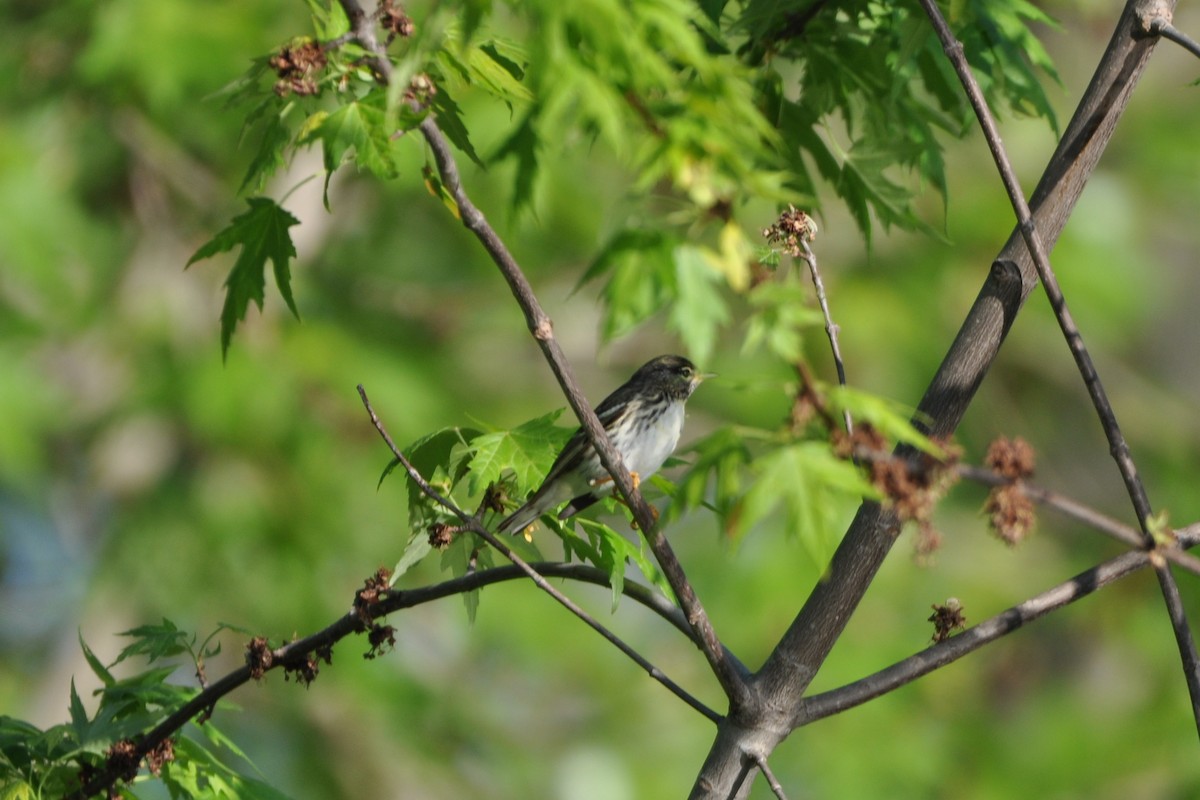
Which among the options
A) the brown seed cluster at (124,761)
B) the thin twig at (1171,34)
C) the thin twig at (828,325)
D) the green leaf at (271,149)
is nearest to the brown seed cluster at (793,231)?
the thin twig at (828,325)

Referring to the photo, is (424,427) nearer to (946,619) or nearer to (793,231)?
(793,231)

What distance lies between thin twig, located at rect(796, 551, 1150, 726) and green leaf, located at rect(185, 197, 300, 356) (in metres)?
1.25

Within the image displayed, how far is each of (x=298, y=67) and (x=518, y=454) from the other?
0.85 metres

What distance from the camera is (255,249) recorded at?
2605mm

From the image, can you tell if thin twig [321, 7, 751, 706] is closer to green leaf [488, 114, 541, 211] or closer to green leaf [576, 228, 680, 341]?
green leaf [488, 114, 541, 211]

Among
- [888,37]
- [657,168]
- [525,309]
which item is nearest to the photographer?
[657,168]

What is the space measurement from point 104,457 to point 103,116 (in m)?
2.21

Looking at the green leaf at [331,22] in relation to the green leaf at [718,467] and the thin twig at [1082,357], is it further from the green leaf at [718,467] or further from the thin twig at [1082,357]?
the green leaf at [718,467]

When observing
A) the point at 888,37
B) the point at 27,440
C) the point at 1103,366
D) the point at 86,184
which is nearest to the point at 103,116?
the point at 86,184

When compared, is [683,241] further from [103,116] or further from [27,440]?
[103,116]

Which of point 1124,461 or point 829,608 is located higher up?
point 1124,461

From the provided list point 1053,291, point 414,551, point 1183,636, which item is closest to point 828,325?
point 1053,291

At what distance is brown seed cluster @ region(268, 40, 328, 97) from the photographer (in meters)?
2.19

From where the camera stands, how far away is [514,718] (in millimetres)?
10648
